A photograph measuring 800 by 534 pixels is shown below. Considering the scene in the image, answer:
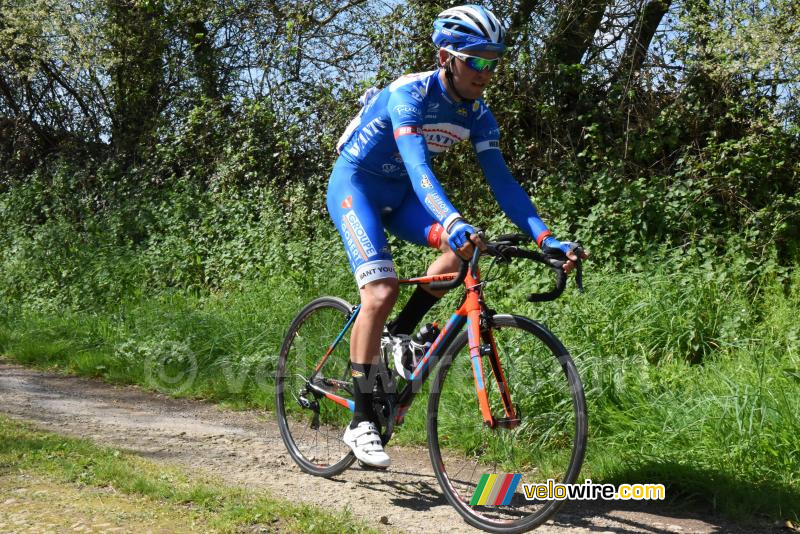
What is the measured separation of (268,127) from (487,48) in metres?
7.71

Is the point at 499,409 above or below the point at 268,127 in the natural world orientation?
below

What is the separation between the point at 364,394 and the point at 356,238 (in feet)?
2.71

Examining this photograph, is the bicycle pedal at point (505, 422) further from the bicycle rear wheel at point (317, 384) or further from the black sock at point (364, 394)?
the bicycle rear wheel at point (317, 384)

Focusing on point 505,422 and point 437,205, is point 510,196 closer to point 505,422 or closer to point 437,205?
point 437,205

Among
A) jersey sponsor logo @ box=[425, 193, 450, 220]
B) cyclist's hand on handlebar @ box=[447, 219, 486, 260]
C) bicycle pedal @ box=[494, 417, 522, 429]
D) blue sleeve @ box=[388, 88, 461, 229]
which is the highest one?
blue sleeve @ box=[388, 88, 461, 229]

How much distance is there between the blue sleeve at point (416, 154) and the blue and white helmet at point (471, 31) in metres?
0.31

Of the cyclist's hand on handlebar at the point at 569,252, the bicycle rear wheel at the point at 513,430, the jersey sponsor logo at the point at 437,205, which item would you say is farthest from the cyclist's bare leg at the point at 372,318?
the cyclist's hand on handlebar at the point at 569,252

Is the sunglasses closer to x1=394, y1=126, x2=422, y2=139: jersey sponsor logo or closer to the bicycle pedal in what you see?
x1=394, y1=126, x2=422, y2=139: jersey sponsor logo

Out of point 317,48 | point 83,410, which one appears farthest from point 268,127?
point 83,410

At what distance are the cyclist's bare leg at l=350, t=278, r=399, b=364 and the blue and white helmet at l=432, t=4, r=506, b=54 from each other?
123 cm

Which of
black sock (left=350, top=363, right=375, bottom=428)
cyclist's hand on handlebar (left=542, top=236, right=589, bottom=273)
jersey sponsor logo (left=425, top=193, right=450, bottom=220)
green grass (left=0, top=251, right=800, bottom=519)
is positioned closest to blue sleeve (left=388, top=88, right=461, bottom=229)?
jersey sponsor logo (left=425, top=193, right=450, bottom=220)

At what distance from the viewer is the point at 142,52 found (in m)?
13.2

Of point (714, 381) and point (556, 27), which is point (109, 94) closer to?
point (556, 27)

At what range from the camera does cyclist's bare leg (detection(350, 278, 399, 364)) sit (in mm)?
4203
